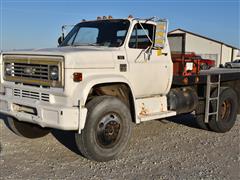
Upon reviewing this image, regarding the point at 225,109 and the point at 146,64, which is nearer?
the point at 146,64

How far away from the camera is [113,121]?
5582 mm

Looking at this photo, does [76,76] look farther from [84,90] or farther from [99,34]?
[99,34]

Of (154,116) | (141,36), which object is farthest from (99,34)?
(154,116)

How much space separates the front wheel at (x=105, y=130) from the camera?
523 centimetres

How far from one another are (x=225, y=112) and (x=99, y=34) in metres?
3.44

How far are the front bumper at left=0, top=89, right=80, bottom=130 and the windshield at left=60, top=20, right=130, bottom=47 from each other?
5.21ft

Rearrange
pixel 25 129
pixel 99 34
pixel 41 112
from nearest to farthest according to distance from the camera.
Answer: pixel 41 112 < pixel 99 34 < pixel 25 129

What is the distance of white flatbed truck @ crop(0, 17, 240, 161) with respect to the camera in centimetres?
509

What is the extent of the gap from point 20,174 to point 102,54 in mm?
2118

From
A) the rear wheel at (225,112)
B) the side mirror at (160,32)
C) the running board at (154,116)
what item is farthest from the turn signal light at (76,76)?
the rear wheel at (225,112)

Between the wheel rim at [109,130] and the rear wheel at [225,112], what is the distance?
110 inches

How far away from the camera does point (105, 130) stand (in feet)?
18.0

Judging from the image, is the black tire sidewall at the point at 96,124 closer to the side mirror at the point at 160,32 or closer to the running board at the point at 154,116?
the running board at the point at 154,116

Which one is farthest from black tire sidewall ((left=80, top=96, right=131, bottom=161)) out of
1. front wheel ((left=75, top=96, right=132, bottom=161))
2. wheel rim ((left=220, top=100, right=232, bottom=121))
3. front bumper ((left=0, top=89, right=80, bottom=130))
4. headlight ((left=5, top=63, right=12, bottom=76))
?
wheel rim ((left=220, top=100, right=232, bottom=121))
